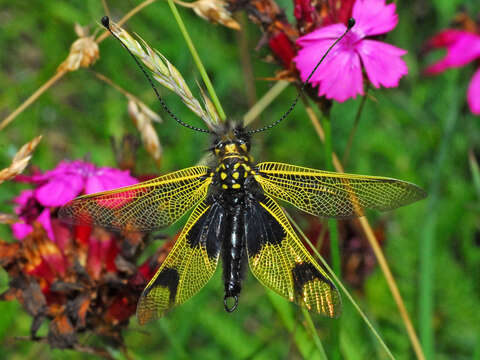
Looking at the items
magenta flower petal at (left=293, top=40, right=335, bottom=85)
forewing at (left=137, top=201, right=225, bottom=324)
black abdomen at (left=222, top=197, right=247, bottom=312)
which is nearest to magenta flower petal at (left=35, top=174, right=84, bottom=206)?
forewing at (left=137, top=201, right=225, bottom=324)

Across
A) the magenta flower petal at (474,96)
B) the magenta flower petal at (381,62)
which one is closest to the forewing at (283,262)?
the magenta flower petal at (381,62)

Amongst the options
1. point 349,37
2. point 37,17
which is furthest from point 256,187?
point 37,17

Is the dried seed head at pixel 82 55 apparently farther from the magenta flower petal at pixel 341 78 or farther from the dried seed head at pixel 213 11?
the magenta flower petal at pixel 341 78

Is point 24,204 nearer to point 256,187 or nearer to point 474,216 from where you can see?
point 256,187

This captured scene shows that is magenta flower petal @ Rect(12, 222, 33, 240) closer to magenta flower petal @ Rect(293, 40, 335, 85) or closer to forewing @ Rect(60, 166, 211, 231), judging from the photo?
forewing @ Rect(60, 166, 211, 231)

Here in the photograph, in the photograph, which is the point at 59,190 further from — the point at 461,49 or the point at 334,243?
the point at 461,49
